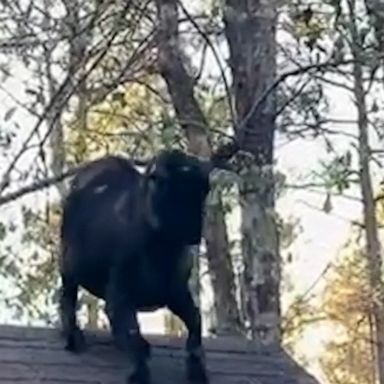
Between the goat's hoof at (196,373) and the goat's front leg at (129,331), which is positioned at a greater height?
the goat's front leg at (129,331)

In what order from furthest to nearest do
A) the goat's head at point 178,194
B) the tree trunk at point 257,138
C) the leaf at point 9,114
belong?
the tree trunk at point 257,138 < the leaf at point 9,114 < the goat's head at point 178,194

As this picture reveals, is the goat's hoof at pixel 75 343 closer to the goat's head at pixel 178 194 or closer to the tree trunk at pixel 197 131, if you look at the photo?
the goat's head at pixel 178 194

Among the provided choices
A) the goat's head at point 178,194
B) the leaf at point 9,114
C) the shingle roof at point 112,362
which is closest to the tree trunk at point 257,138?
the leaf at point 9,114

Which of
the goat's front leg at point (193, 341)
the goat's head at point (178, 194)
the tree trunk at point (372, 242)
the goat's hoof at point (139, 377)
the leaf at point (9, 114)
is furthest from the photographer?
the tree trunk at point (372, 242)

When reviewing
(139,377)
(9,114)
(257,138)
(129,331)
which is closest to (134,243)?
(129,331)

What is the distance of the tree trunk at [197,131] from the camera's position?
6.43 meters

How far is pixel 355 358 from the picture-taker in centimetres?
1466

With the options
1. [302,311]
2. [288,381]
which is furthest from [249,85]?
[302,311]

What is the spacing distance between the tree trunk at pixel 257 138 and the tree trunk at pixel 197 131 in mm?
240

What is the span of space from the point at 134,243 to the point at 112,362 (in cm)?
45

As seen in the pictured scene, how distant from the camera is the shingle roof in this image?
3789mm

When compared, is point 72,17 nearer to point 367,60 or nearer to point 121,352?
point 367,60

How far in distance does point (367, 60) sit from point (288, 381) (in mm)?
1638

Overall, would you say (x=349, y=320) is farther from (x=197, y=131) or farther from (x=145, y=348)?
(x=145, y=348)
